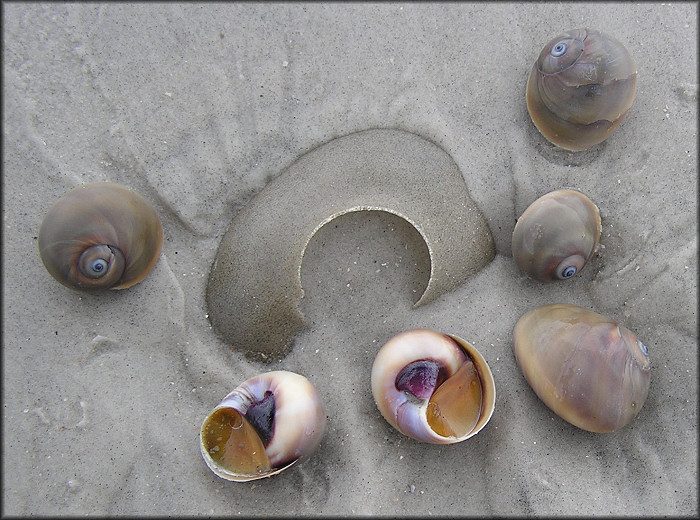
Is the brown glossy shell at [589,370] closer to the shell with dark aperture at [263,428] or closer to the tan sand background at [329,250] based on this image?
the tan sand background at [329,250]

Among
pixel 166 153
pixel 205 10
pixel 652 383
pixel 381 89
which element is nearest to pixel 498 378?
pixel 652 383

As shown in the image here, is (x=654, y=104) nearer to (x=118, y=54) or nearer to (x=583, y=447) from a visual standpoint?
(x=583, y=447)

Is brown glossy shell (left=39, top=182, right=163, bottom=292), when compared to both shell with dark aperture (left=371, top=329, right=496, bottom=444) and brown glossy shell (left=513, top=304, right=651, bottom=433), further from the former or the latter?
brown glossy shell (left=513, top=304, right=651, bottom=433)

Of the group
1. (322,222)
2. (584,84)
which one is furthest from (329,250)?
(584,84)

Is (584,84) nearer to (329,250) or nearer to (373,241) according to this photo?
(373,241)

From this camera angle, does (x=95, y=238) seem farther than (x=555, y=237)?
No

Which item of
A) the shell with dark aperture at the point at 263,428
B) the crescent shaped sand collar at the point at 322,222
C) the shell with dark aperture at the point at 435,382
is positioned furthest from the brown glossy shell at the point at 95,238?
the shell with dark aperture at the point at 435,382
